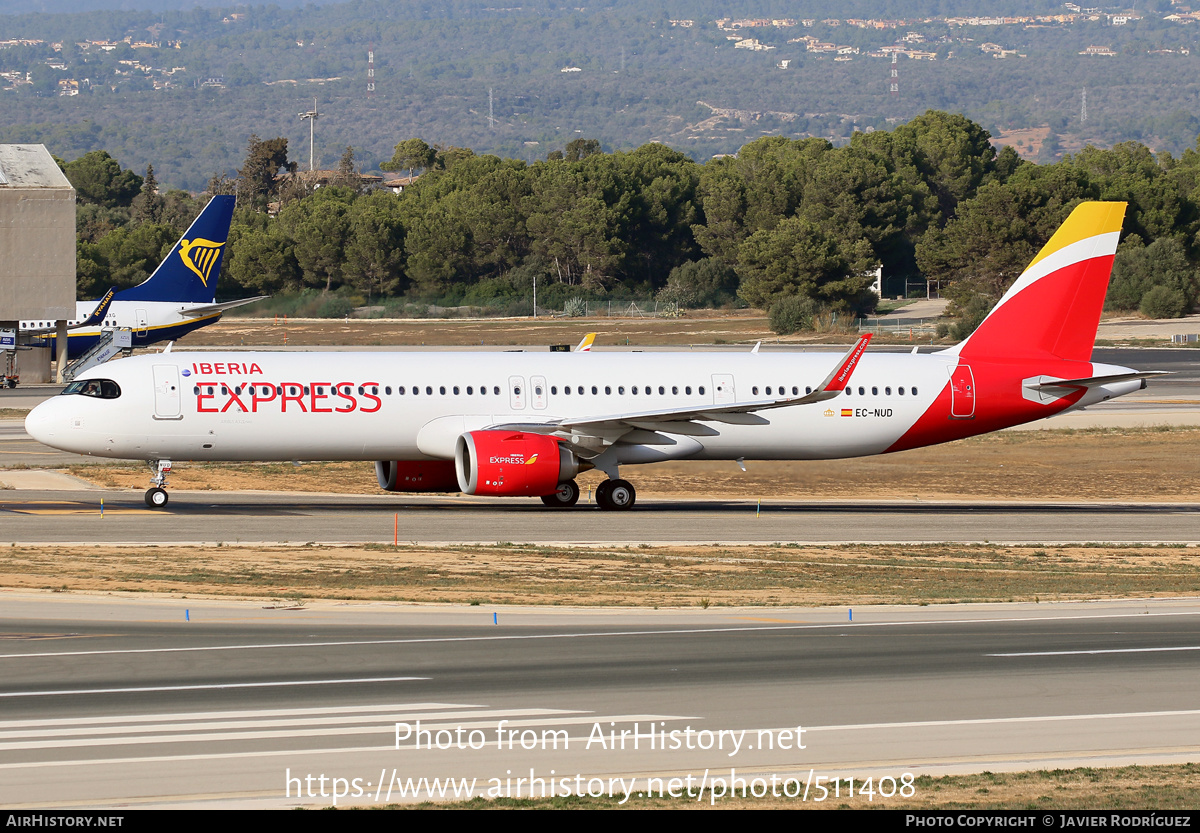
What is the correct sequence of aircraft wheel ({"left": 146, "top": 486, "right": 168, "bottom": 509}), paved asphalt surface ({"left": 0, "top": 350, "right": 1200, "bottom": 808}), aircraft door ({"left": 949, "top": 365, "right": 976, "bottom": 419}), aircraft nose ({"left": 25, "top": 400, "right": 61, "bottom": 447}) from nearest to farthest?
paved asphalt surface ({"left": 0, "top": 350, "right": 1200, "bottom": 808})
aircraft nose ({"left": 25, "top": 400, "right": 61, "bottom": 447})
aircraft wheel ({"left": 146, "top": 486, "right": 168, "bottom": 509})
aircraft door ({"left": 949, "top": 365, "right": 976, "bottom": 419})

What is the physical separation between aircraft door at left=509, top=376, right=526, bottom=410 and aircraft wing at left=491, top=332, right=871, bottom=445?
50 centimetres

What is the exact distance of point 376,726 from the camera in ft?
47.9

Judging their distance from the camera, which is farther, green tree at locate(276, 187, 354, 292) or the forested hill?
green tree at locate(276, 187, 354, 292)

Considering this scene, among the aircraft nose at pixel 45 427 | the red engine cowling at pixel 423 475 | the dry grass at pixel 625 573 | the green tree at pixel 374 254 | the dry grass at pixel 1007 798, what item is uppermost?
the dry grass at pixel 1007 798

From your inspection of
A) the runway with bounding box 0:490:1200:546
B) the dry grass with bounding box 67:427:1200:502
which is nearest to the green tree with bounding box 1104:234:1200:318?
the dry grass with bounding box 67:427:1200:502

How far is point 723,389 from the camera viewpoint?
36.6m

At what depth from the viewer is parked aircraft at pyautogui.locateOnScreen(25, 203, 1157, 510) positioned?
1330 inches

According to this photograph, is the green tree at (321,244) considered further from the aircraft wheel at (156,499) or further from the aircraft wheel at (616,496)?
the aircraft wheel at (616,496)

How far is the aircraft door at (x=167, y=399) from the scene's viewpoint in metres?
33.7

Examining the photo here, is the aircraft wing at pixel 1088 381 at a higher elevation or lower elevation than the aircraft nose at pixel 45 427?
higher

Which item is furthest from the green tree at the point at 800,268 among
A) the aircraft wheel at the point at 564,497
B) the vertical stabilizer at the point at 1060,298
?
the aircraft wheel at the point at 564,497

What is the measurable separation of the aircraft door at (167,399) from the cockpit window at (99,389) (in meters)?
0.87

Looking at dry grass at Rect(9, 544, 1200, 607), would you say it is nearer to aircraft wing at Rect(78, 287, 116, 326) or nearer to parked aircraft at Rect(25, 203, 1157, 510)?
parked aircraft at Rect(25, 203, 1157, 510)

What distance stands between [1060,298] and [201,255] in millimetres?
50381
